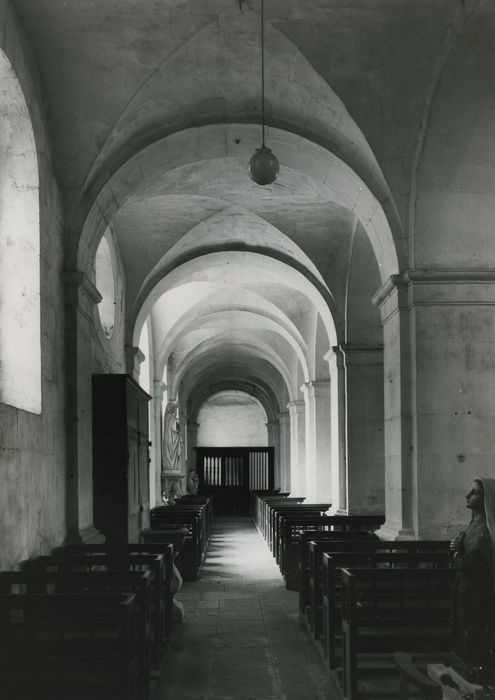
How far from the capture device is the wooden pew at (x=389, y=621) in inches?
242

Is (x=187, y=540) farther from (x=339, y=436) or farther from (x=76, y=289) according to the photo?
(x=76, y=289)

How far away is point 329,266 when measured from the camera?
14766 millimetres

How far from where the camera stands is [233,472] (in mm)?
34781

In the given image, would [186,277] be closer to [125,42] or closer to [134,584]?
[125,42]

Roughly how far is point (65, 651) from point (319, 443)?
48.2 ft

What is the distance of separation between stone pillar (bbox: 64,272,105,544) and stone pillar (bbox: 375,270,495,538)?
3.47m

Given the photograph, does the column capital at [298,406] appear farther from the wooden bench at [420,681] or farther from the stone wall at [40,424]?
the wooden bench at [420,681]

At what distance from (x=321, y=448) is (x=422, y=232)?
10.5 metres

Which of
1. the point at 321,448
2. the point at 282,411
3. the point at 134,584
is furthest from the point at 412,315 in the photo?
the point at 282,411

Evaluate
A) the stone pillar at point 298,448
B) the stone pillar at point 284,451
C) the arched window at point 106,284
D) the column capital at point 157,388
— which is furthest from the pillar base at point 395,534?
the stone pillar at point 284,451

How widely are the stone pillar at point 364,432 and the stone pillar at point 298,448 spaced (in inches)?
375

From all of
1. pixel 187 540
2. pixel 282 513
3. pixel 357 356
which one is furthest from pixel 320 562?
pixel 357 356

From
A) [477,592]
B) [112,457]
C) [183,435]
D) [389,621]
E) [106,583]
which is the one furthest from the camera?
[183,435]

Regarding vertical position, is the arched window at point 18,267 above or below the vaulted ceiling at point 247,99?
below
